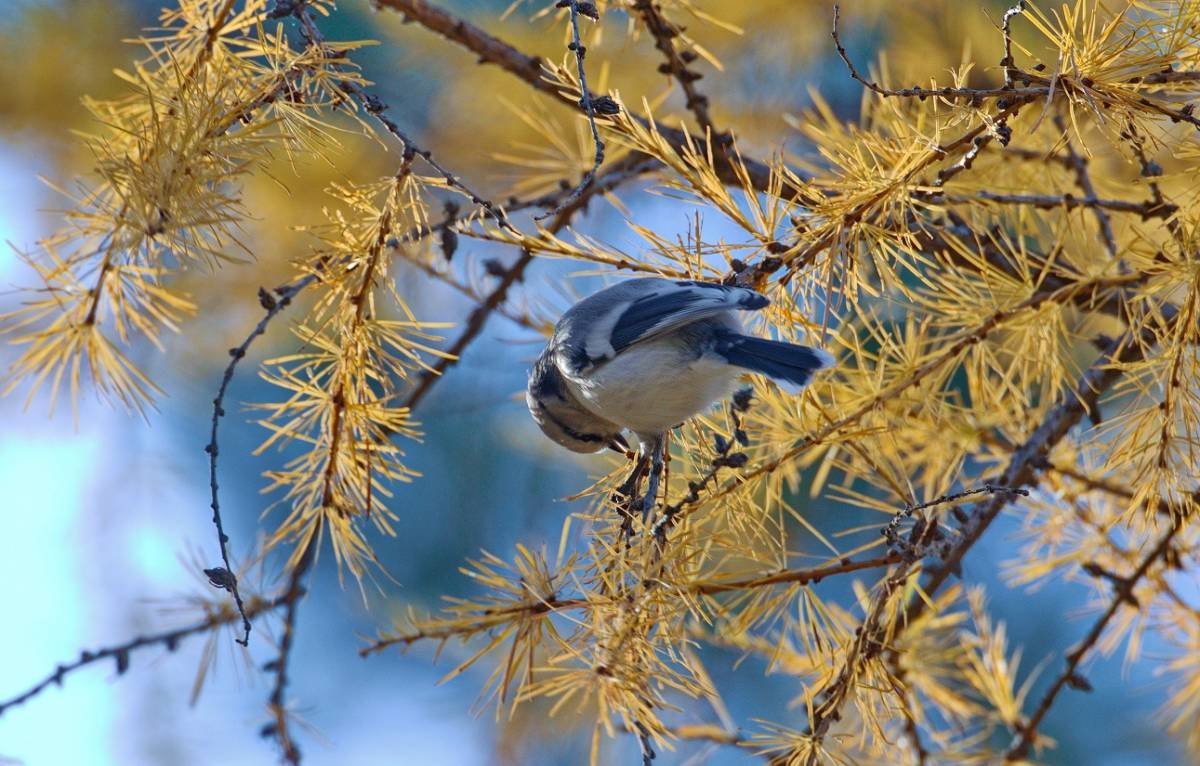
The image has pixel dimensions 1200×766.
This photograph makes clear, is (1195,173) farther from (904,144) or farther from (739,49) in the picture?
(739,49)

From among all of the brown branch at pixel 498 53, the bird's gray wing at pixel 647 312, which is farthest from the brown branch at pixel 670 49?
the bird's gray wing at pixel 647 312

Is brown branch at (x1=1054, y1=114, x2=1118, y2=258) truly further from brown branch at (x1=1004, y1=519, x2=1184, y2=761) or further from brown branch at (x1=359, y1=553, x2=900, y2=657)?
brown branch at (x1=359, y1=553, x2=900, y2=657)

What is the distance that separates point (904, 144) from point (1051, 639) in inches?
109

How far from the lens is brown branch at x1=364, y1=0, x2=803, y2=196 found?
0.97m

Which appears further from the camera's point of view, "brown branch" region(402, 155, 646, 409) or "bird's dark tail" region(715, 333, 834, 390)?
"brown branch" region(402, 155, 646, 409)

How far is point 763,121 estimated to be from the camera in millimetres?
1875

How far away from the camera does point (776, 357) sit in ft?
3.14

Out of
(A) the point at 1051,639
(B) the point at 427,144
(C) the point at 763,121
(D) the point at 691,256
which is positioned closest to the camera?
(D) the point at 691,256

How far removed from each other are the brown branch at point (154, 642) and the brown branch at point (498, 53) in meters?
0.56

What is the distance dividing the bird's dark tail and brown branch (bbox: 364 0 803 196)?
146 mm

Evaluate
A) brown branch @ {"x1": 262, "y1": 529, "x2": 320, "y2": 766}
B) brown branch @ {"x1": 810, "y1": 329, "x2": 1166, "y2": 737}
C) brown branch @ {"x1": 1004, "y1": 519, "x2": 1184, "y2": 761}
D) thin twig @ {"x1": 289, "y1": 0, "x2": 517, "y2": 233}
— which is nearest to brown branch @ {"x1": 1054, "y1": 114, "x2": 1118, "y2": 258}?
brown branch @ {"x1": 810, "y1": 329, "x2": 1166, "y2": 737}

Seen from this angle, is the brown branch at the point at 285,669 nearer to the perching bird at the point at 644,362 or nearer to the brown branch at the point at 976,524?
the perching bird at the point at 644,362

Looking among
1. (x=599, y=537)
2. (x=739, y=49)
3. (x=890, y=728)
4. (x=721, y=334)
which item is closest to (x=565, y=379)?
(x=721, y=334)

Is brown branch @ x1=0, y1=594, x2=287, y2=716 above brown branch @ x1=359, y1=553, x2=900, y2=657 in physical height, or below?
below
